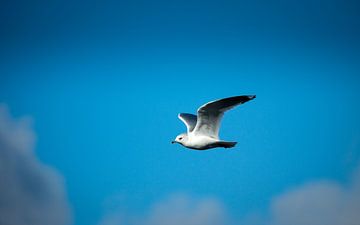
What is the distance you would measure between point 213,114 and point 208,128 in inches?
5.3

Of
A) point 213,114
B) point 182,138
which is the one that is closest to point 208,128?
point 213,114

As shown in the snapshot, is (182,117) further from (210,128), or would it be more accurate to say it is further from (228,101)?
(228,101)

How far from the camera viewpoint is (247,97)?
354 cm

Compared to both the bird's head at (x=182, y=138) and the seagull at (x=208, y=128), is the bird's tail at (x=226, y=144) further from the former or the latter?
the bird's head at (x=182, y=138)

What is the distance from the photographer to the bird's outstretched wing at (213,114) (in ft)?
11.9

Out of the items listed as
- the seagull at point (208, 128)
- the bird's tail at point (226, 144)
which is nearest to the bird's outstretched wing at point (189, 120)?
the seagull at point (208, 128)

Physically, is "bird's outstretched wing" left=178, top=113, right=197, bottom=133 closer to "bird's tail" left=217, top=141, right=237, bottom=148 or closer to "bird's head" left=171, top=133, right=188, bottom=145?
"bird's head" left=171, top=133, right=188, bottom=145

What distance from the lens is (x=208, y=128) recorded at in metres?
3.88

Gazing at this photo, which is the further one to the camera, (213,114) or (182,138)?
(182,138)

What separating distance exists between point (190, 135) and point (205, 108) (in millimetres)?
335

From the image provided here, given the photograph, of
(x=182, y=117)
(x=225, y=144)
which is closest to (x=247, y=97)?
(x=225, y=144)

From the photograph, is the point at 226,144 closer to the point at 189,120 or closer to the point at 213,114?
the point at 213,114

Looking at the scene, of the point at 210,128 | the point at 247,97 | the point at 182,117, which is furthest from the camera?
the point at 182,117

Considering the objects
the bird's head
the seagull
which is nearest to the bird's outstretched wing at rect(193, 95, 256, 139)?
the seagull
